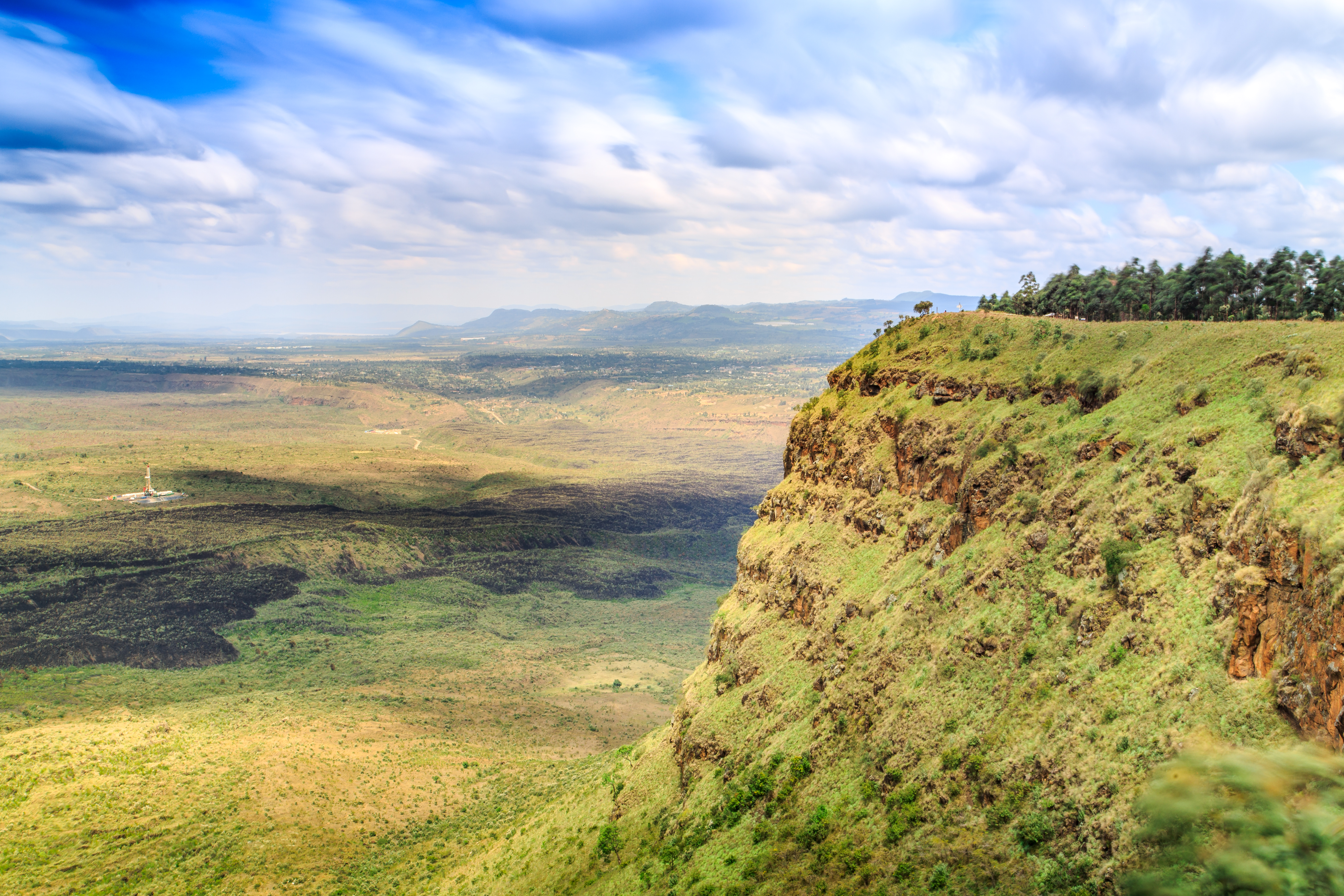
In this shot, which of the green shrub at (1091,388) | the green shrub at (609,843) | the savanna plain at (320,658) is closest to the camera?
the green shrub at (1091,388)

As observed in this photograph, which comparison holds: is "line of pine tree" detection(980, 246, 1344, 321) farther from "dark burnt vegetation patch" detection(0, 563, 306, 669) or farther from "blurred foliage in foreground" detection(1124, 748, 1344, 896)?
"dark burnt vegetation patch" detection(0, 563, 306, 669)

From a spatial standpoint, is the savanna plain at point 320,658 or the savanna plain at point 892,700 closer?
the savanna plain at point 892,700

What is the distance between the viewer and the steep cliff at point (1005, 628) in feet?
Result: 60.8

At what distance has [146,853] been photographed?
43094 mm

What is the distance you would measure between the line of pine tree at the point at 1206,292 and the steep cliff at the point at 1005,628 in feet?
55.4

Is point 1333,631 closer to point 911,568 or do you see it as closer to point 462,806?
point 911,568

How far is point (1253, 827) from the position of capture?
809 cm

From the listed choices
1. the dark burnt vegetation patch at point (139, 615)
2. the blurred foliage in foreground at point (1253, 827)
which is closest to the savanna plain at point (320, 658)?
the dark burnt vegetation patch at point (139, 615)

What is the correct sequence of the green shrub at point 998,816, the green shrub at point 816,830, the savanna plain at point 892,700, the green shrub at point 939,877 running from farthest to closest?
the green shrub at point 816,830
the green shrub at point 998,816
the green shrub at point 939,877
the savanna plain at point 892,700

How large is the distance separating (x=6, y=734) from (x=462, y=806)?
36.0 m

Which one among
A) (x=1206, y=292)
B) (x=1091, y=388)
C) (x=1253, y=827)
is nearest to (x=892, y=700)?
(x=1091, y=388)

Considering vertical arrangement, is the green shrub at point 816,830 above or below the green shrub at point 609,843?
above

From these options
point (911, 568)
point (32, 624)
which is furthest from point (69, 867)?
point (32, 624)

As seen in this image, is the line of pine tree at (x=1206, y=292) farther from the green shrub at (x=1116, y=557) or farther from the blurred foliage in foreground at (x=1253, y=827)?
the blurred foliage in foreground at (x=1253, y=827)
